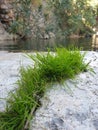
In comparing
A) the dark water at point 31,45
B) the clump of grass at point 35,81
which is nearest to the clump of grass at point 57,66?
the clump of grass at point 35,81

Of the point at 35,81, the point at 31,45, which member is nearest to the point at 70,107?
the point at 35,81

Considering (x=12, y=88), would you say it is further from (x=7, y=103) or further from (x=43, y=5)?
(x=43, y=5)

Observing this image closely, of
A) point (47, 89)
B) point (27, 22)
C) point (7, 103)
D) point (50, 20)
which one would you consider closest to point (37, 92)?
point (47, 89)

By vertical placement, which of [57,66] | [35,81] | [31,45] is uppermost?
[57,66]

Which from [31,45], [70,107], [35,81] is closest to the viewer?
[70,107]

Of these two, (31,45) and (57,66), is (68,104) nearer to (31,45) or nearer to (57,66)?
(57,66)

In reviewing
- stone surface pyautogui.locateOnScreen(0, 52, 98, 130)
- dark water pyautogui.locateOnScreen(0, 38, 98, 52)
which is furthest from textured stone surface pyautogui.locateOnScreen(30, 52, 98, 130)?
dark water pyautogui.locateOnScreen(0, 38, 98, 52)

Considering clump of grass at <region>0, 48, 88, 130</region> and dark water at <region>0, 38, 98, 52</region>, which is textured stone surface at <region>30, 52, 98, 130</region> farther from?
dark water at <region>0, 38, 98, 52</region>
